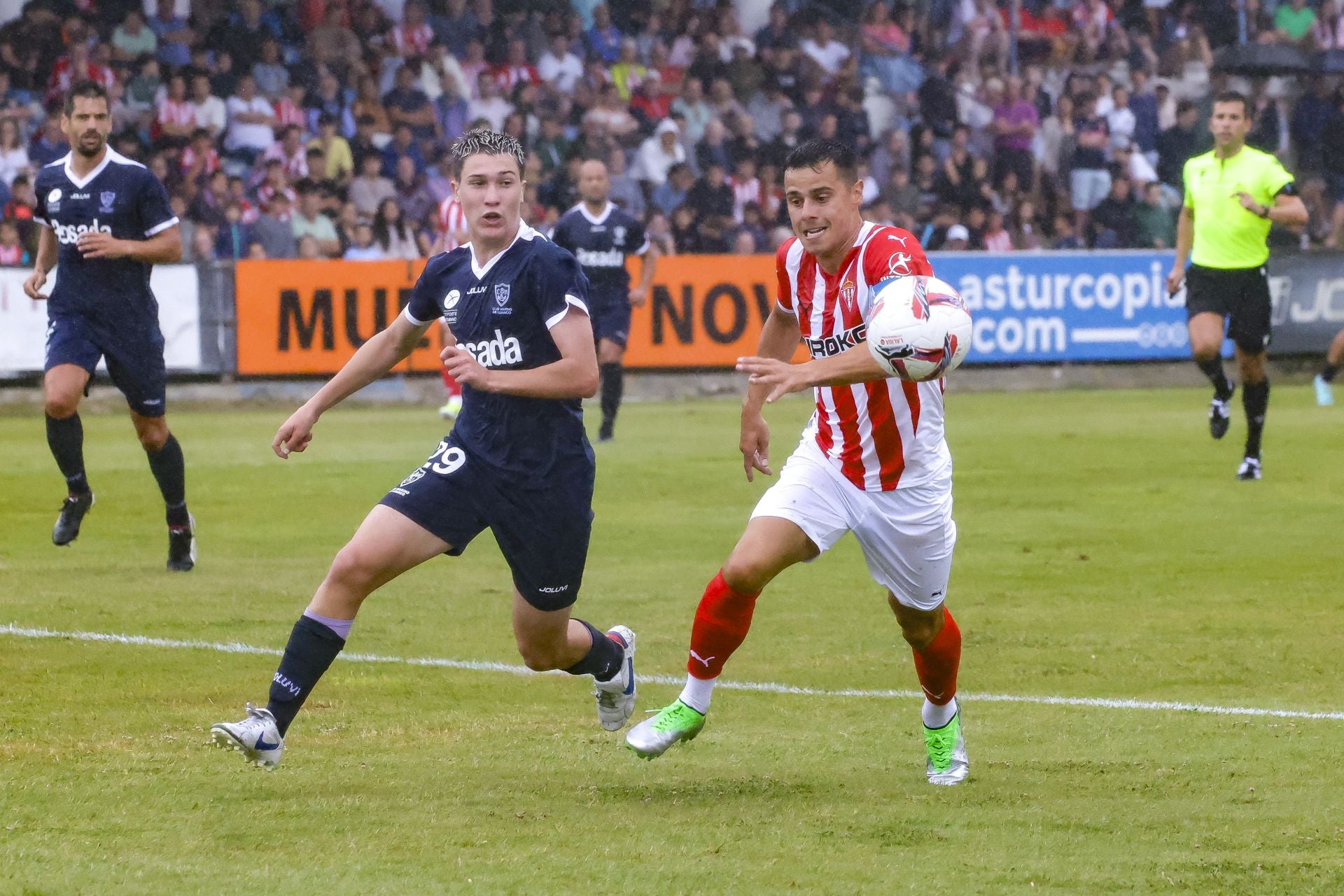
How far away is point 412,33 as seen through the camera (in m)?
24.8

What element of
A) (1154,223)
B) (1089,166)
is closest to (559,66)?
(1089,166)

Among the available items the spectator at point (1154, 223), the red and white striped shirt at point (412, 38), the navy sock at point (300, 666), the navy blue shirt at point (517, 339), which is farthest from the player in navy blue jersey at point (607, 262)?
the navy sock at point (300, 666)

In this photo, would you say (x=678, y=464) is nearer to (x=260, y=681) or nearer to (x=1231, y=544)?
(x=1231, y=544)

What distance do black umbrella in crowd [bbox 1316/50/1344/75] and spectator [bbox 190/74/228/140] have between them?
1533 cm

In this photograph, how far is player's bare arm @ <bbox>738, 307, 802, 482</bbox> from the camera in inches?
242

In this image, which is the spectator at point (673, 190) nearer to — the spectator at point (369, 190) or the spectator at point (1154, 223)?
the spectator at point (369, 190)

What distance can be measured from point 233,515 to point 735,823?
7.69m

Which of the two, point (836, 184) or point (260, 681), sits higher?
point (836, 184)

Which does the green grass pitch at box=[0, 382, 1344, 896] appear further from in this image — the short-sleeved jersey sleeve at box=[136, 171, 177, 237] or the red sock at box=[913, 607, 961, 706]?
the short-sleeved jersey sleeve at box=[136, 171, 177, 237]

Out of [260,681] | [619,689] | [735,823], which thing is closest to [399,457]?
[260,681]

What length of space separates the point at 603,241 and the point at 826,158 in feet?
36.4

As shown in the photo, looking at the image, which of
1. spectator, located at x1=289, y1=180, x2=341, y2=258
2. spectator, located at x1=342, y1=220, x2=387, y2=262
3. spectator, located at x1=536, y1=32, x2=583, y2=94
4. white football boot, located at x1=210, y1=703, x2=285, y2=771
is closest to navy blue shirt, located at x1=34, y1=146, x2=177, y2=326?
white football boot, located at x1=210, y1=703, x2=285, y2=771

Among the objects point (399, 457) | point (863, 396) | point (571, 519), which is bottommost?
point (399, 457)

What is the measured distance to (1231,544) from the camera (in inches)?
424
